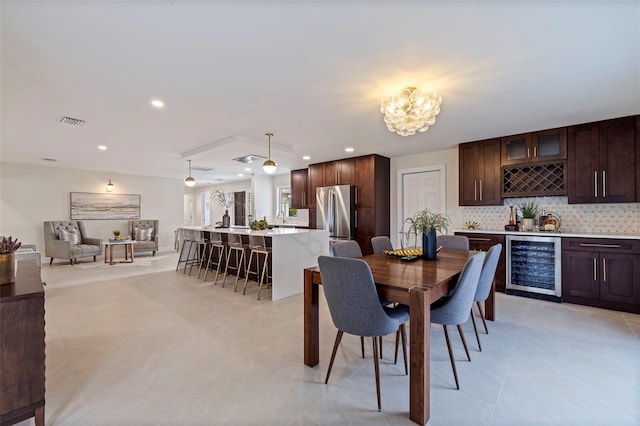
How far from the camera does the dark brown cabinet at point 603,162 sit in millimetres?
3469

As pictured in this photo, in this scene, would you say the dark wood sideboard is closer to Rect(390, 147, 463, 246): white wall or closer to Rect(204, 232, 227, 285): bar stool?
Rect(204, 232, 227, 285): bar stool

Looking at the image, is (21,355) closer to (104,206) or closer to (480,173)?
(480,173)

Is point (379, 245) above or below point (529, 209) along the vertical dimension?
below

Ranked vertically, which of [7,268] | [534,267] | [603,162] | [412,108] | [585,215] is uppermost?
[412,108]

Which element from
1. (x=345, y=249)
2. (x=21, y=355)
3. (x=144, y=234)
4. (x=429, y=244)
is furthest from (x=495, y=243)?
(x=144, y=234)

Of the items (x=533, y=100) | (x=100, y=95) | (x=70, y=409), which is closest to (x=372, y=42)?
(x=533, y=100)

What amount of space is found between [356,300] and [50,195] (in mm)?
8736

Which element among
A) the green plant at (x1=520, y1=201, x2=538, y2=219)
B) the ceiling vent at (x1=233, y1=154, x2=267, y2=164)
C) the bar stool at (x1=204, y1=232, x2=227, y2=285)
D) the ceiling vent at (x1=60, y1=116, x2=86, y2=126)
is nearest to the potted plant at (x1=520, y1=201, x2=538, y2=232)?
the green plant at (x1=520, y1=201, x2=538, y2=219)

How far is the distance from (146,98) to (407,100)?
8.47 ft

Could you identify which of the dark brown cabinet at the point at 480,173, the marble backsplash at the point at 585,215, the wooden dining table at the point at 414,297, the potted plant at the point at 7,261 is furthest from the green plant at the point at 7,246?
the marble backsplash at the point at 585,215

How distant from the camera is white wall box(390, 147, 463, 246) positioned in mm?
5121

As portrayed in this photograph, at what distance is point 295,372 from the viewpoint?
2.13 m

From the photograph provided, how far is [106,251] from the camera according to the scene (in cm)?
745

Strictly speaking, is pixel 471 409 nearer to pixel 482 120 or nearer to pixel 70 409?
pixel 70 409
